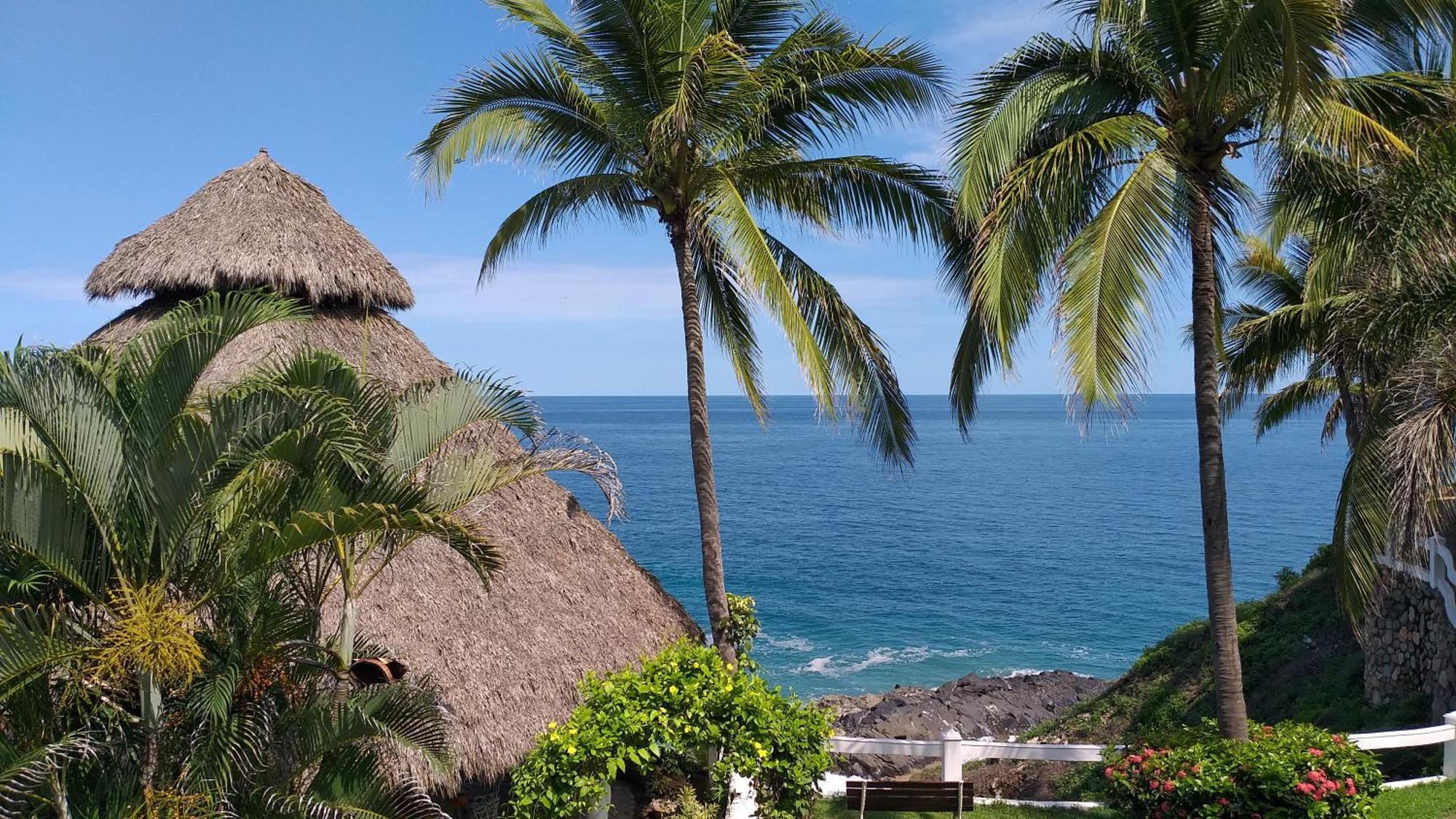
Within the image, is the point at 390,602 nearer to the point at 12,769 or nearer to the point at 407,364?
the point at 407,364

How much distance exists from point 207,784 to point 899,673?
24360mm

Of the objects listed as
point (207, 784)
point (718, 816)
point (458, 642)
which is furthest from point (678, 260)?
point (207, 784)

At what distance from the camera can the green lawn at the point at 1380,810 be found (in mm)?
8641

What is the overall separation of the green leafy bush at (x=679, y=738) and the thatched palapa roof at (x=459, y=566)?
1.75 m

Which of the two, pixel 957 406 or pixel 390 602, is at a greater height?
pixel 957 406

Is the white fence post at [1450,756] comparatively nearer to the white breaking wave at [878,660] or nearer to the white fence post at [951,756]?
the white fence post at [951,756]

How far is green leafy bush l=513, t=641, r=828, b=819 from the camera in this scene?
709 centimetres

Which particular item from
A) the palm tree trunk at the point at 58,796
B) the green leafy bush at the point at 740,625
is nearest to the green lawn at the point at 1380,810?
the green leafy bush at the point at 740,625

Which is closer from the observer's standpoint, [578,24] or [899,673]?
[578,24]

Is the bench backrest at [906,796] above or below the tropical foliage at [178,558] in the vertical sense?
below

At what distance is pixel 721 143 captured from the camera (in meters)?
10.3

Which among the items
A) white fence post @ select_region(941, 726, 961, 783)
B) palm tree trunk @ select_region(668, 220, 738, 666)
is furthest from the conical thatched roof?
white fence post @ select_region(941, 726, 961, 783)

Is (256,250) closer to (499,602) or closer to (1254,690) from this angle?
(499,602)

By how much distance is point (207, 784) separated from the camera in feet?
19.1
